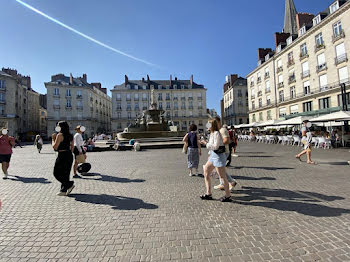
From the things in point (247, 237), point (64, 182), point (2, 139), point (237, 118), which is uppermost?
point (237, 118)

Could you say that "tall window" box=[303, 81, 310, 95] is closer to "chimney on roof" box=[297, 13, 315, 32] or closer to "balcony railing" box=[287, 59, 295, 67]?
"balcony railing" box=[287, 59, 295, 67]

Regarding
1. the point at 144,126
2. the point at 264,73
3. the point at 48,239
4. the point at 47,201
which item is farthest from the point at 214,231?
the point at 264,73

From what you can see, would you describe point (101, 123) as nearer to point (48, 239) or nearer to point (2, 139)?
point (2, 139)

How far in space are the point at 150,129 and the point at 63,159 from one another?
614 inches

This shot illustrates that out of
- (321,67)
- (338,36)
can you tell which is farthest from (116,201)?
(321,67)

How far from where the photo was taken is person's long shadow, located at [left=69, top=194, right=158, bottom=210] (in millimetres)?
3699

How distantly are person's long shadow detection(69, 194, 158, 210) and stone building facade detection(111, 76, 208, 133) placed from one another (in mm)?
53477

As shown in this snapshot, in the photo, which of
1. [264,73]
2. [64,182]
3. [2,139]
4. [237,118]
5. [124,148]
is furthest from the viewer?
[237,118]

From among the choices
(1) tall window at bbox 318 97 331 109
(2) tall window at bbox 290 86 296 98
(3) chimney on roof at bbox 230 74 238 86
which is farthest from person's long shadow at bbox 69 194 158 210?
(3) chimney on roof at bbox 230 74 238 86

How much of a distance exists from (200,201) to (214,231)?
113cm

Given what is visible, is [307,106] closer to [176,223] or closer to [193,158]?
[193,158]

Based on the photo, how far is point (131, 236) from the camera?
2682mm

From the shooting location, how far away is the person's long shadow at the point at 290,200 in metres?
3.27

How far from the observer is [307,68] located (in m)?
27.3
